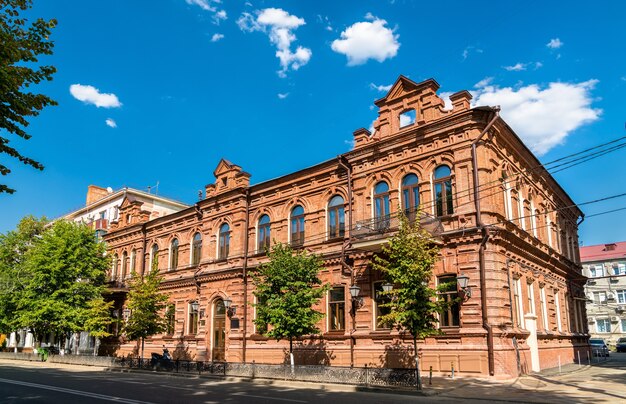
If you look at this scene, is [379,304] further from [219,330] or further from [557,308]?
[557,308]

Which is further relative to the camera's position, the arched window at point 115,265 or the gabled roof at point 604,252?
the gabled roof at point 604,252

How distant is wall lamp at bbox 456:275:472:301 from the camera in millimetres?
18578

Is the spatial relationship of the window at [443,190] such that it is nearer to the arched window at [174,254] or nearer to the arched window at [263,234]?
the arched window at [263,234]

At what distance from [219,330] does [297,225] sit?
845 cm

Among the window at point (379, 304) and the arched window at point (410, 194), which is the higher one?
the arched window at point (410, 194)

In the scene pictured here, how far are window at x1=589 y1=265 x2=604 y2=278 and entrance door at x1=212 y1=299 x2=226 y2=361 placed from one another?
55452mm

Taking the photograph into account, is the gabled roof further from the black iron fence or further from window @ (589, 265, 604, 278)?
the black iron fence

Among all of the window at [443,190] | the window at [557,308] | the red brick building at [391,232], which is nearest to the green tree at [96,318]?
the red brick building at [391,232]

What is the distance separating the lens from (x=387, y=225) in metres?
22.0

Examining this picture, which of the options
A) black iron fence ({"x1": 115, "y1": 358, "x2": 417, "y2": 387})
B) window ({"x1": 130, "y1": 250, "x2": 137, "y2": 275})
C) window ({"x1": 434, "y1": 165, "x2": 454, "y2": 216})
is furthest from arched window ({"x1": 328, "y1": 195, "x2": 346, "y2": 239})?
window ({"x1": 130, "y1": 250, "x2": 137, "y2": 275})

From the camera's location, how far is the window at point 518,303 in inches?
844

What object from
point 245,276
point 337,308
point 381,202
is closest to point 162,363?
point 245,276

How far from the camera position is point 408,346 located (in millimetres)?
20578

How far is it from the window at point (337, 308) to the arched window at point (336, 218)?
2.85m
